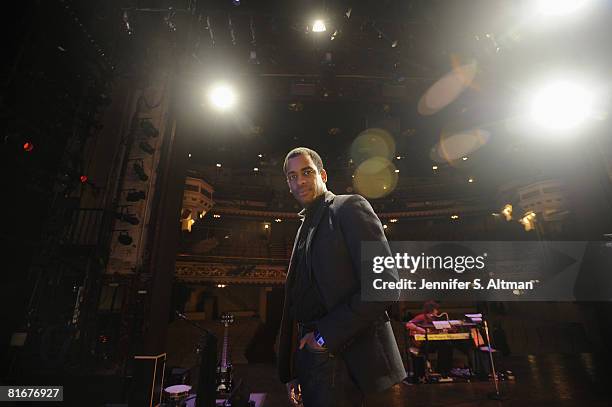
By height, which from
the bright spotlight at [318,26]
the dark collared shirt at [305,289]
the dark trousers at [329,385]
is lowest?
the dark trousers at [329,385]

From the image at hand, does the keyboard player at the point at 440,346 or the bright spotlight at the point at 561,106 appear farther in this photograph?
the keyboard player at the point at 440,346

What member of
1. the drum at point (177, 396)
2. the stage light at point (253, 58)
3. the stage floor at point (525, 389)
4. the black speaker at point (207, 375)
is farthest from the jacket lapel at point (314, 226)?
the stage light at point (253, 58)

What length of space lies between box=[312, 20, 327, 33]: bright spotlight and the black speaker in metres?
5.69

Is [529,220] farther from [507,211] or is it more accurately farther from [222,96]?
[222,96]

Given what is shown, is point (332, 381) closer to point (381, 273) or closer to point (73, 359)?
point (381, 273)

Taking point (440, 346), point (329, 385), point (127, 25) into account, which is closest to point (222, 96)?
point (127, 25)

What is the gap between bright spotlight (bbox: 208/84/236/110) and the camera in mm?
6375

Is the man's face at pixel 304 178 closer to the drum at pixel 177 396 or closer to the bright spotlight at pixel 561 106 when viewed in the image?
the drum at pixel 177 396

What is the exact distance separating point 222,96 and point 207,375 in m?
5.59

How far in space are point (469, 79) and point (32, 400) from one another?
9.47 meters

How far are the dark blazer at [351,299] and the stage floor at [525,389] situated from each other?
4.14m

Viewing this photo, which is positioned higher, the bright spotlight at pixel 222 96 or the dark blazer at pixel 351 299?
the bright spotlight at pixel 222 96

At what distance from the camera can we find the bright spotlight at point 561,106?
4.40 metres

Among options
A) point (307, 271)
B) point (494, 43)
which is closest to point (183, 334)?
point (307, 271)
